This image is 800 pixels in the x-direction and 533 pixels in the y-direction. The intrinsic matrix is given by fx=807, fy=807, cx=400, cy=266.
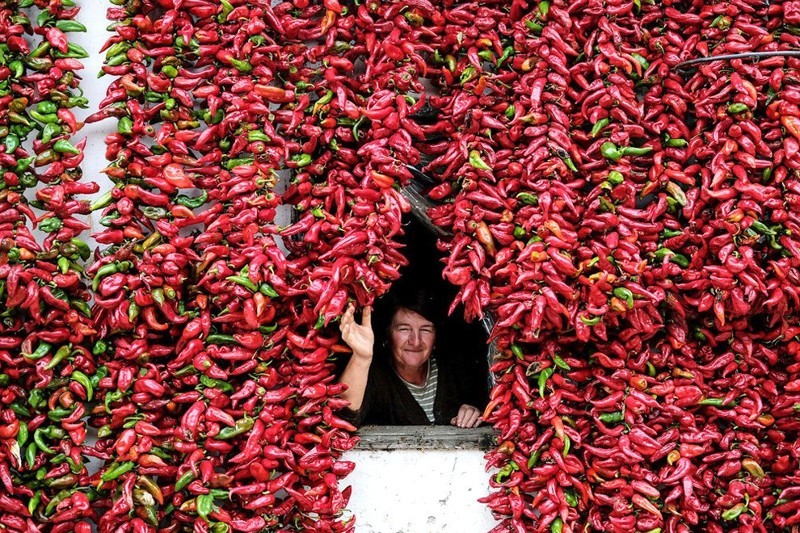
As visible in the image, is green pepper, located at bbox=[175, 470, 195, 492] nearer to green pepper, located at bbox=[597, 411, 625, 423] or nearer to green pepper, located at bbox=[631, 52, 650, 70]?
green pepper, located at bbox=[597, 411, 625, 423]

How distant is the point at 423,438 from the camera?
10.7ft

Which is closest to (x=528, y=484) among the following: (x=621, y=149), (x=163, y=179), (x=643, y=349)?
(x=643, y=349)

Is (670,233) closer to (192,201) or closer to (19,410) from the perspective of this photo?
(192,201)

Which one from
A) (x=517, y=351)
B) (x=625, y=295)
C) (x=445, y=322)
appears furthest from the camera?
(x=445, y=322)

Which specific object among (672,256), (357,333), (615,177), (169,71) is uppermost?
(169,71)

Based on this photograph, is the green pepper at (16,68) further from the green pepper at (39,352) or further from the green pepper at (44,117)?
the green pepper at (39,352)

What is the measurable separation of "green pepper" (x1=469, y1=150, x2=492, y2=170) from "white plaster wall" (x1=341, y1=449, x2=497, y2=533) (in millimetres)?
1164

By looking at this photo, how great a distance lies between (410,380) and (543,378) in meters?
1.01

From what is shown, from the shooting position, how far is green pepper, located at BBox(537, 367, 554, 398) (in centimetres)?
305

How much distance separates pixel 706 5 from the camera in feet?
10.3

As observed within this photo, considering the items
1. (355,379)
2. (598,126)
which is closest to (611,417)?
(355,379)

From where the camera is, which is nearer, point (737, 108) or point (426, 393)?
point (737, 108)

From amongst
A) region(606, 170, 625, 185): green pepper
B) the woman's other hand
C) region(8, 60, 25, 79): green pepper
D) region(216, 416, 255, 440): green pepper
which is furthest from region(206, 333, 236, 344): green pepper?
region(606, 170, 625, 185): green pepper

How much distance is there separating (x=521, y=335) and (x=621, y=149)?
2.60 ft
